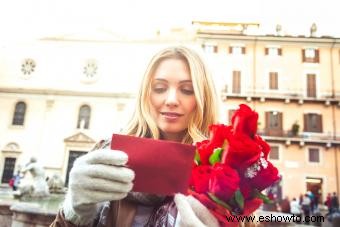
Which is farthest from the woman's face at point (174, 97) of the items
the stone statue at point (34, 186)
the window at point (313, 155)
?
the window at point (313, 155)

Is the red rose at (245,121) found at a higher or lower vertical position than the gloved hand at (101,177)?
higher

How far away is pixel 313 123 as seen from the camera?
21891 millimetres

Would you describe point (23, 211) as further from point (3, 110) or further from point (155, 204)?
point (3, 110)

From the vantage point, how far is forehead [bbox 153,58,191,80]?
158 cm

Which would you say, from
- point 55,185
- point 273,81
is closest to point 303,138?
point 273,81

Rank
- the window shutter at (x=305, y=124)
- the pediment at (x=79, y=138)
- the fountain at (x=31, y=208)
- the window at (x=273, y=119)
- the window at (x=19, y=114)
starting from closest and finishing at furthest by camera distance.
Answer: the fountain at (x=31, y=208), the pediment at (x=79, y=138), the window at (x=19, y=114), the window shutter at (x=305, y=124), the window at (x=273, y=119)

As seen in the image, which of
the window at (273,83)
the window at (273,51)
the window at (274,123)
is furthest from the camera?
the window at (273,51)

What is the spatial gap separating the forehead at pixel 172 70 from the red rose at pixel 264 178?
668 mm

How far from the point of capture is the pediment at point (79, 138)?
68.1ft

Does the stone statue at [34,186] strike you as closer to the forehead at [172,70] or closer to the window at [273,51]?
the forehead at [172,70]

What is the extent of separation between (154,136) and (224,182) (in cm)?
63

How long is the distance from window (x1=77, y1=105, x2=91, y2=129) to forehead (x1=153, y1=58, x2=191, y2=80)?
20.4m

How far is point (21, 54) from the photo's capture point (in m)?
22.9

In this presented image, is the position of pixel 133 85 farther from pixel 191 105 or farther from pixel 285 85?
pixel 191 105
